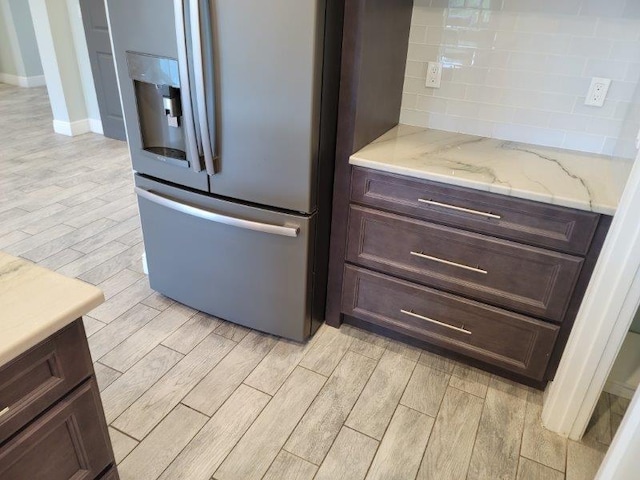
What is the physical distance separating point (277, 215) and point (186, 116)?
48 cm

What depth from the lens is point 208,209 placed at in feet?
6.26

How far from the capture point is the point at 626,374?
1.89 metres

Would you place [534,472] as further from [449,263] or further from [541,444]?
[449,263]

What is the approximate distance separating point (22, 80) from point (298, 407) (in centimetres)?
647

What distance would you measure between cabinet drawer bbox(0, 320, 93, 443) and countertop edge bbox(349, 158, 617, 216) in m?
1.16

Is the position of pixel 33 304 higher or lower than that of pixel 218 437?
higher

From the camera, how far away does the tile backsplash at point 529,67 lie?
174 centimetres

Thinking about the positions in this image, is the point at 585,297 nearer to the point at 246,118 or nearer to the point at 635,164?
the point at 635,164

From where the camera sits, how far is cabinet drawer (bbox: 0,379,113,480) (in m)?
0.84

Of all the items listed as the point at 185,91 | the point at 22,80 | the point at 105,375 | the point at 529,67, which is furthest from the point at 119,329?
the point at 22,80

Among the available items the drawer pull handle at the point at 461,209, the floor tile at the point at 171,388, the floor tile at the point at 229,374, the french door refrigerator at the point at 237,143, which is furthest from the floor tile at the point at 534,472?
the floor tile at the point at 171,388

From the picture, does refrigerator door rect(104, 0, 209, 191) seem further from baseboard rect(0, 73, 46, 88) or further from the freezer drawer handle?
baseboard rect(0, 73, 46, 88)

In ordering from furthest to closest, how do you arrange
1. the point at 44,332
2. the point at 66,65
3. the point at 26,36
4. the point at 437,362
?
the point at 26,36 → the point at 66,65 → the point at 437,362 → the point at 44,332

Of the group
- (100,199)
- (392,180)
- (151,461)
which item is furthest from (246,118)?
(100,199)
